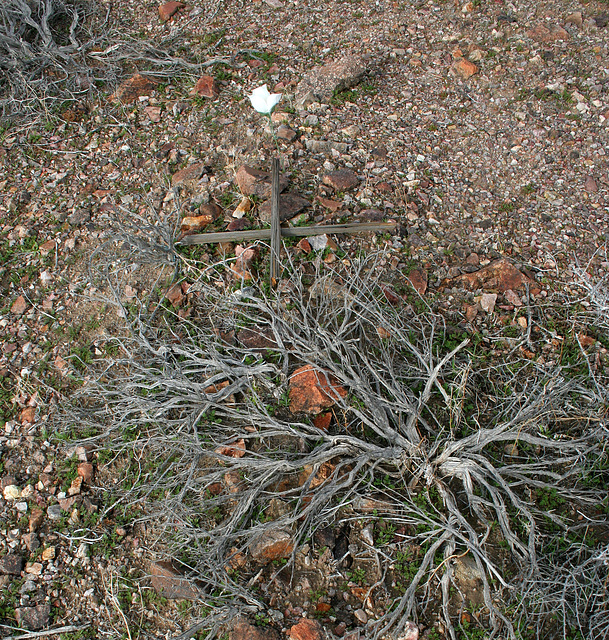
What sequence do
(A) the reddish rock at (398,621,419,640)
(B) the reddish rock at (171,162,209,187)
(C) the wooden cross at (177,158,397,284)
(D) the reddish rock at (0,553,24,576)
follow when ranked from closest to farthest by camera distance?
1. (A) the reddish rock at (398,621,419,640)
2. (D) the reddish rock at (0,553,24,576)
3. (C) the wooden cross at (177,158,397,284)
4. (B) the reddish rock at (171,162,209,187)

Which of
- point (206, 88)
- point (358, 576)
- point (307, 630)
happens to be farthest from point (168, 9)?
point (307, 630)

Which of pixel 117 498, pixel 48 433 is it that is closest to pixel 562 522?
pixel 117 498

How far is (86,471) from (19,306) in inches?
40.3

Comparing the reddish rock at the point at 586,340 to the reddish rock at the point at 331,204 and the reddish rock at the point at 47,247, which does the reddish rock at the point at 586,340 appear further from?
the reddish rock at the point at 47,247

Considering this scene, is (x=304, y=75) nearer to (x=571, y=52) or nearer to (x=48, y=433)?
(x=571, y=52)

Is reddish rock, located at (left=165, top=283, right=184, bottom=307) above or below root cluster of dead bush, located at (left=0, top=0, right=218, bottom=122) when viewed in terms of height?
below

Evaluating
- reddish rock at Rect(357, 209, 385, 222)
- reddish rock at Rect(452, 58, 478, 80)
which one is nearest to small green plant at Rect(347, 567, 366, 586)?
reddish rock at Rect(357, 209, 385, 222)

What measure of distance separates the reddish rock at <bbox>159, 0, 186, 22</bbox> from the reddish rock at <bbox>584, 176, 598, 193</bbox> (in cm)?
313

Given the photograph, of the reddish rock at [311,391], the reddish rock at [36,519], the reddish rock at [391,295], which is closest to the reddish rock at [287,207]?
the reddish rock at [391,295]

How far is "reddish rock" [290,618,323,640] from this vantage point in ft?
6.01

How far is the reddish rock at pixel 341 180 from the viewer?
3.02 meters

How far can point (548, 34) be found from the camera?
3658mm

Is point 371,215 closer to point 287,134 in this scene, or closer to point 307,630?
point 287,134

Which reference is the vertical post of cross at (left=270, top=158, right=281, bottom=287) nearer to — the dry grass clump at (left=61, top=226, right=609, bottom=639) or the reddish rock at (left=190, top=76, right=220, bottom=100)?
the dry grass clump at (left=61, top=226, right=609, bottom=639)
